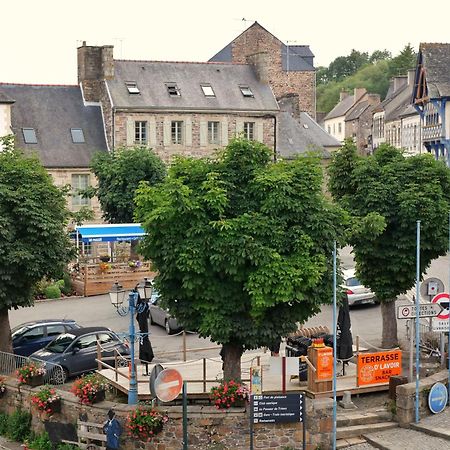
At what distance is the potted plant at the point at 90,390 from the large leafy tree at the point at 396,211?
268 inches

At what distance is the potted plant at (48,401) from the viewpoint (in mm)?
20188

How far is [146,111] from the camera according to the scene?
1861 inches

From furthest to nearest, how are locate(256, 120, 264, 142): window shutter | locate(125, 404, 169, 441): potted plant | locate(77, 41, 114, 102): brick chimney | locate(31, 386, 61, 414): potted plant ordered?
locate(256, 120, 264, 142): window shutter
locate(77, 41, 114, 102): brick chimney
locate(31, 386, 61, 414): potted plant
locate(125, 404, 169, 441): potted plant

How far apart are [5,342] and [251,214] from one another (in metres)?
8.70

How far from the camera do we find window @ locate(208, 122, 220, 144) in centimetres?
4906

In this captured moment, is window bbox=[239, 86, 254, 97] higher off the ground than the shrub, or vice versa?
window bbox=[239, 86, 254, 97]

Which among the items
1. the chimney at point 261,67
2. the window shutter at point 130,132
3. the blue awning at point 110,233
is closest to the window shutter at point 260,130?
the chimney at point 261,67

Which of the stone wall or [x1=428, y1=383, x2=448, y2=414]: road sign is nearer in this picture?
the stone wall

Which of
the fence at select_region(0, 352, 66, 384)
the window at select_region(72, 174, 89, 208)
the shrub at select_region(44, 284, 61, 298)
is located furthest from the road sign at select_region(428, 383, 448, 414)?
the window at select_region(72, 174, 89, 208)

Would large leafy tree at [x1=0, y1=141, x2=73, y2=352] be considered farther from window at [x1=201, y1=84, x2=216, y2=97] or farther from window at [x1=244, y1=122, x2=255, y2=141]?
window at [x1=244, y1=122, x2=255, y2=141]

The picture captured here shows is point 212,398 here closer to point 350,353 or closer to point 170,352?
point 350,353

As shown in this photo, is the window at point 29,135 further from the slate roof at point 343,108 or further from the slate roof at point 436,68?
the slate roof at point 343,108

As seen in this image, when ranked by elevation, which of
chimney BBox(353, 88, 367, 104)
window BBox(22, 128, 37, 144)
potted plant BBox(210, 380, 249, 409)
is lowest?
potted plant BBox(210, 380, 249, 409)

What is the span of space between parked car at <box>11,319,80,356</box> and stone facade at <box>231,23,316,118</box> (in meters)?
38.4
